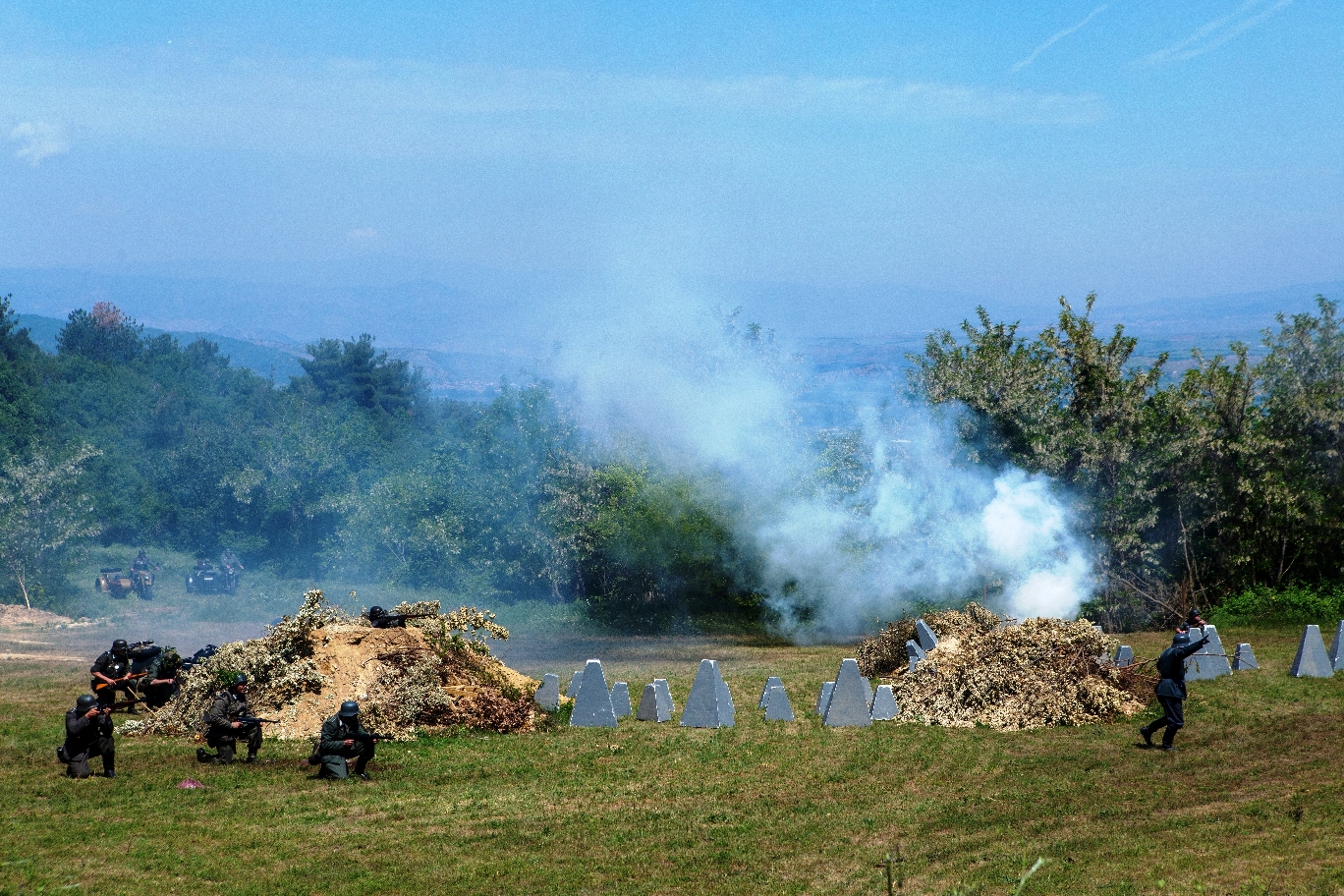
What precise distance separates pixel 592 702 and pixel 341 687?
13.8ft

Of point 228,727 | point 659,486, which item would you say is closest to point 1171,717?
point 228,727

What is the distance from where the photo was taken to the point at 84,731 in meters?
15.9

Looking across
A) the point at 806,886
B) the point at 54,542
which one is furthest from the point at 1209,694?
the point at 54,542

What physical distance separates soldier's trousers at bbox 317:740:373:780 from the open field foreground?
0.77ft

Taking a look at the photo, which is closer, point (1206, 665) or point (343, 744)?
point (343, 744)

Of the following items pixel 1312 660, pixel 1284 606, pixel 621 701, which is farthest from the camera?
pixel 1284 606

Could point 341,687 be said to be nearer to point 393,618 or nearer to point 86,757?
point 393,618

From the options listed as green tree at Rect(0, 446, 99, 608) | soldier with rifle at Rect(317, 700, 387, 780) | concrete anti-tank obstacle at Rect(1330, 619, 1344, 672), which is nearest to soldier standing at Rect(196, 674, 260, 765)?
soldier with rifle at Rect(317, 700, 387, 780)

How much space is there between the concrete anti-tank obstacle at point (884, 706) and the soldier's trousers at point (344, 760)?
832 centimetres

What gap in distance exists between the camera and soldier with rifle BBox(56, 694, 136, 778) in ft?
52.2

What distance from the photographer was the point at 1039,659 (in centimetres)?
2031

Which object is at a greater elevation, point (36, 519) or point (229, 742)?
point (36, 519)

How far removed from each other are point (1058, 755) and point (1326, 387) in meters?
21.1

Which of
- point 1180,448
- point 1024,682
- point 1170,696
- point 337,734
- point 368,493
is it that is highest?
point 1180,448
